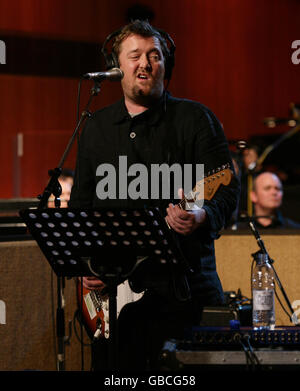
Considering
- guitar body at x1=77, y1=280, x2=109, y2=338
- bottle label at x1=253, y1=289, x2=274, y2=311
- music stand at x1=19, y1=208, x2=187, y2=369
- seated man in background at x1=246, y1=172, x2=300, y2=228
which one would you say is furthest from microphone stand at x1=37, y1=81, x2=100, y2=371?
seated man in background at x1=246, y1=172, x2=300, y2=228

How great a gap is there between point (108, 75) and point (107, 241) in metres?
0.76

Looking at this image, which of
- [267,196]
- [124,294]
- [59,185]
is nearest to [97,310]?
[124,294]

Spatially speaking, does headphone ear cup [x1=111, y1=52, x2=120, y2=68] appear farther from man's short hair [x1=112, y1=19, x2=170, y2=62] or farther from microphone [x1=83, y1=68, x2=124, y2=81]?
microphone [x1=83, y1=68, x2=124, y2=81]

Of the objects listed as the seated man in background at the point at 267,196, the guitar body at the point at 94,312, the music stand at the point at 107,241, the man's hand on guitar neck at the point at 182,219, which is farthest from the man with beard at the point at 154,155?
the seated man in background at the point at 267,196

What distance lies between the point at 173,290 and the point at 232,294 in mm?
1128

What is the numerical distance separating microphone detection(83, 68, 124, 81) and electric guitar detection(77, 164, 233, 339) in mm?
533

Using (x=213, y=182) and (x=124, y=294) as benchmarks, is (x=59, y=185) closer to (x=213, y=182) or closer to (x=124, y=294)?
(x=124, y=294)

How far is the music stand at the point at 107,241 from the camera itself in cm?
203

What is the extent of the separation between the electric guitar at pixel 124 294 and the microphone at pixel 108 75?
0.53 m

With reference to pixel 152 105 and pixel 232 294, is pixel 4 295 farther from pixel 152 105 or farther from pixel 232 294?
pixel 152 105

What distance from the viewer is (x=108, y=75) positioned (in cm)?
255

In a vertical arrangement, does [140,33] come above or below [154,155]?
above

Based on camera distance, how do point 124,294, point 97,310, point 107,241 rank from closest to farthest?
point 107,241
point 124,294
point 97,310
